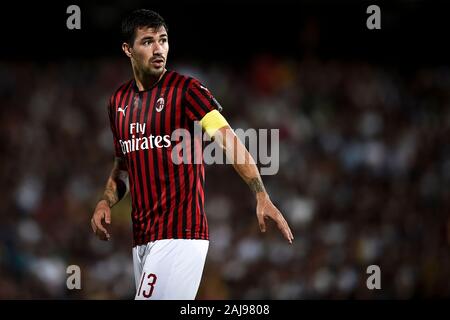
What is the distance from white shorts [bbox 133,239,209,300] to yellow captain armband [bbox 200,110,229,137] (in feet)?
2.25

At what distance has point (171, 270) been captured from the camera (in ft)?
14.5

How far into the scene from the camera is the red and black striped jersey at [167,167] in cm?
455

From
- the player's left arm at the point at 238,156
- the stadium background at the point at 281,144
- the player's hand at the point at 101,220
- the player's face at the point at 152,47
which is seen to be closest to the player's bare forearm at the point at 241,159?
the player's left arm at the point at 238,156

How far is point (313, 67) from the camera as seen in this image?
13383mm

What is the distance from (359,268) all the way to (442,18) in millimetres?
5185

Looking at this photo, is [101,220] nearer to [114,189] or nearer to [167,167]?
[114,189]

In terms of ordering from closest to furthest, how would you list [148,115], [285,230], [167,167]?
[285,230]
[167,167]
[148,115]

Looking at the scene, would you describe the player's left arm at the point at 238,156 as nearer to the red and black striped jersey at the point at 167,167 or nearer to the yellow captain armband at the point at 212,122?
the yellow captain armband at the point at 212,122

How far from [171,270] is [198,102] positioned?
40.1 inches

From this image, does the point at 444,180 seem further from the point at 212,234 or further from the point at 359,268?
the point at 212,234

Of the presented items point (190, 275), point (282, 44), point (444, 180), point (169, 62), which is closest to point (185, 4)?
point (169, 62)

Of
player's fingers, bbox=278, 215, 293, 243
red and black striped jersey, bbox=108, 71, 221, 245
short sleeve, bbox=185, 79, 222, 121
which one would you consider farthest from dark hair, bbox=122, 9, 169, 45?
player's fingers, bbox=278, 215, 293, 243

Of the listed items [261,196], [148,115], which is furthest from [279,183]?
[261,196]

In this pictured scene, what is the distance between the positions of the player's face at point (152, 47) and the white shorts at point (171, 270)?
111 cm
